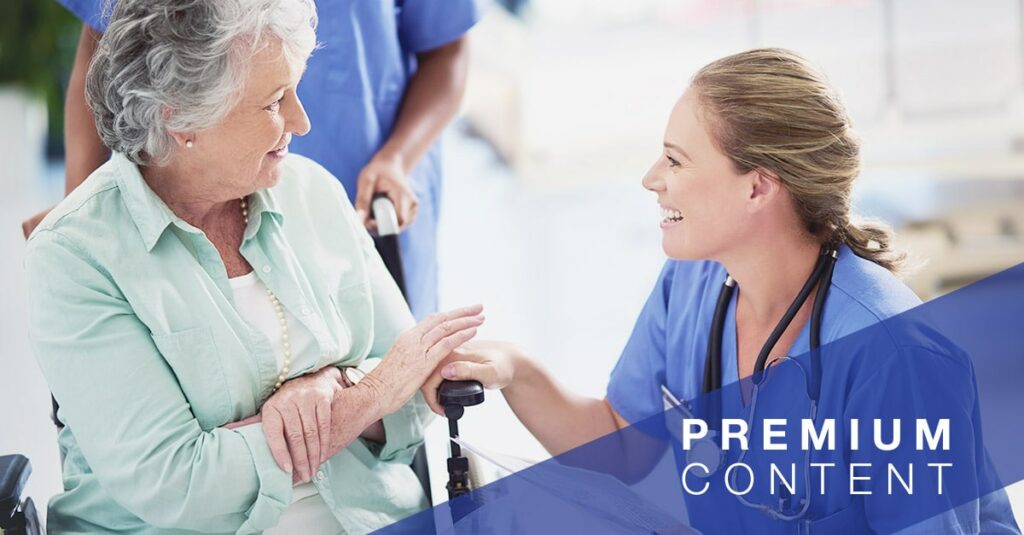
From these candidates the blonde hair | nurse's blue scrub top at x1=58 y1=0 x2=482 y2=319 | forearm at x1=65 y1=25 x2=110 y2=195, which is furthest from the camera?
nurse's blue scrub top at x1=58 y1=0 x2=482 y2=319

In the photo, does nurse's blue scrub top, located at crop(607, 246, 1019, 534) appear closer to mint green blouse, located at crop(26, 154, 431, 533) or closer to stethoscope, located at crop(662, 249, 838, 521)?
stethoscope, located at crop(662, 249, 838, 521)

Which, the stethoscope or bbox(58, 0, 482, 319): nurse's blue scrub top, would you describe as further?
bbox(58, 0, 482, 319): nurse's blue scrub top

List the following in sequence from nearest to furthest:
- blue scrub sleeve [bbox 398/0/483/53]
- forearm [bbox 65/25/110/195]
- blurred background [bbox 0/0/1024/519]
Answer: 1. forearm [bbox 65/25/110/195]
2. blue scrub sleeve [bbox 398/0/483/53]
3. blurred background [bbox 0/0/1024/519]

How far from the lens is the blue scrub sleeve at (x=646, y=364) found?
1810mm

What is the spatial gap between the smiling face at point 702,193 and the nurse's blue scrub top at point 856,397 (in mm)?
138

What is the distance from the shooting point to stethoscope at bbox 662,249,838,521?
1524 millimetres

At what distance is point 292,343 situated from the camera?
1.62 meters

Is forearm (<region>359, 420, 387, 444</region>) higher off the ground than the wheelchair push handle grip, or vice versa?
the wheelchair push handle grip

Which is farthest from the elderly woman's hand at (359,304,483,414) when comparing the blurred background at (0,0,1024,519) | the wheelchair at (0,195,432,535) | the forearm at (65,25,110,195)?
the blurred background at (0,0,1024,519)

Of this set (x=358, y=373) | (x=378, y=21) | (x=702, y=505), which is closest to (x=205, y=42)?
(x=358, y=373)

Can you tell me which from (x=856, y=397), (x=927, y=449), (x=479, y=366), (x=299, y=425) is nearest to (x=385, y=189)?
(x=479, y=366)

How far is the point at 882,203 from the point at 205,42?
157 inches

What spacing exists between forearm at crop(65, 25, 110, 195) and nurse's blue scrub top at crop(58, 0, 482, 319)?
0.06 meters

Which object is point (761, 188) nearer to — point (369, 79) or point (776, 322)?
point (776, 322)
